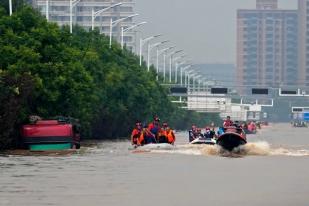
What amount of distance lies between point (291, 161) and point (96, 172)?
42.2ft

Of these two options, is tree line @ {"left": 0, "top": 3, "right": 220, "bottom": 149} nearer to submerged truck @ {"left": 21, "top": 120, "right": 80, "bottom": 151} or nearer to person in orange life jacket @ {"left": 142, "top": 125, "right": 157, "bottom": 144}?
submerged truck @ {"left": 21, "top": 120, "right": 80, "bottom": 151}

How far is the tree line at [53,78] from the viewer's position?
200ft

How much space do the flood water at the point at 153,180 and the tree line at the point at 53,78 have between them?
4.98 meters

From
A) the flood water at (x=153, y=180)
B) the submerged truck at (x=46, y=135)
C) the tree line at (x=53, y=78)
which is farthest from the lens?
the tree line at (x=53, y=78)

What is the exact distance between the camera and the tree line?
6091 centimetres

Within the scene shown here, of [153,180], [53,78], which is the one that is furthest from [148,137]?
[153,180]

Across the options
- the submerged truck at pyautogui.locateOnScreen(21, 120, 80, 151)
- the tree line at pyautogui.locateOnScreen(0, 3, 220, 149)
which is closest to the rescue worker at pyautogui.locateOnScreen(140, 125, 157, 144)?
the submerged truck at pyautogui.locateOnScreen(21, 120, 80, 151)

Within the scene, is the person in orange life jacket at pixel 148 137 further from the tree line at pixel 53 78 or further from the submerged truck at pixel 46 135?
the tree line at pixel 53 78

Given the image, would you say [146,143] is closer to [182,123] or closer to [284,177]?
[284,177]

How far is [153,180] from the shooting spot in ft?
130

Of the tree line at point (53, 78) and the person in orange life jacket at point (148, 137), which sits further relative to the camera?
the person in orange life jacket at point (148, 137)

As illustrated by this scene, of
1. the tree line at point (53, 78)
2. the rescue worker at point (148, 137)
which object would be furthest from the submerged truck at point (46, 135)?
the rescue worker at point (148, 137)

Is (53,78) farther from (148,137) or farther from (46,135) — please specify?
(46,135)

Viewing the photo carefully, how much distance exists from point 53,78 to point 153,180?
96.3ft
